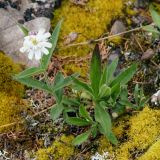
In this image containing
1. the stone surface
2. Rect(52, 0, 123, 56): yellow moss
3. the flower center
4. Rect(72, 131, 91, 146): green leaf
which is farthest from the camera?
Rect(52, 0, 123, 56): yellow moss

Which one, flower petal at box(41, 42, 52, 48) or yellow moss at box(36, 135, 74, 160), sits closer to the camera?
flower petal at box(41, 42, 52, 48)

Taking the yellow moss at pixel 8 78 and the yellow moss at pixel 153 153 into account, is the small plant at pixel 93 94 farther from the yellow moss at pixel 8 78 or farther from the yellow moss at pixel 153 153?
the yellow moss at pixel 8 78

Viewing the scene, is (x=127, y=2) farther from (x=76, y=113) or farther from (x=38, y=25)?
(x=76, y=113)

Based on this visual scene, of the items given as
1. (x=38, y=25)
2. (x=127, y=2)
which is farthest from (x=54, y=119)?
(x=127, y=2)

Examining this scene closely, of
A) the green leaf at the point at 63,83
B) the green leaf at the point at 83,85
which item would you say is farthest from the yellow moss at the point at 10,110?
the green leaf at the point at 83,85

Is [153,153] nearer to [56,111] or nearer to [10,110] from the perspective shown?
[56,111]

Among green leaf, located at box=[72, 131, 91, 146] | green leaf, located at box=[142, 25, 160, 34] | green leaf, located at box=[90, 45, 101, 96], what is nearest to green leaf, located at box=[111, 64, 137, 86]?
green leaf, located at box=[90, 45, 101, 96]

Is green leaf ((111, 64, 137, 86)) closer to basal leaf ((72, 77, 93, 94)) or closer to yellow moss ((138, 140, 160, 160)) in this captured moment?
basal leaf ((72, 77, 93, 94))
